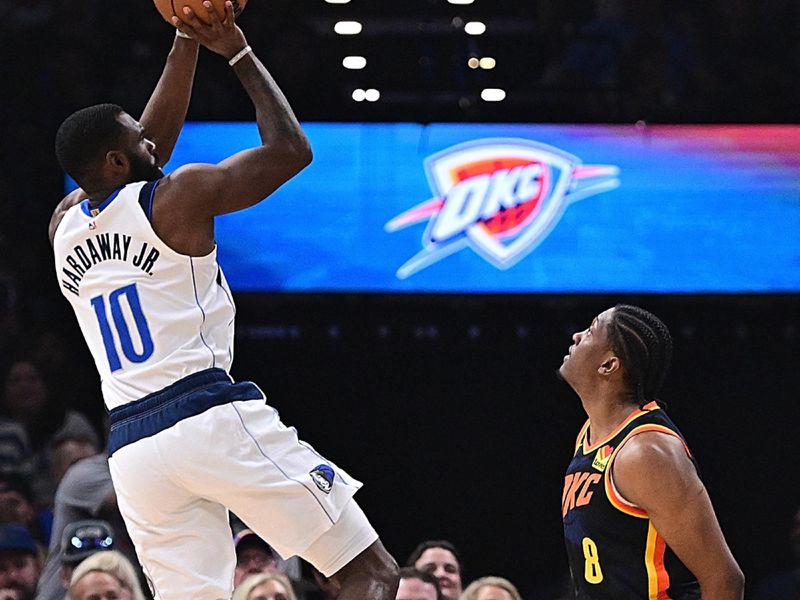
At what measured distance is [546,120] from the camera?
798cm

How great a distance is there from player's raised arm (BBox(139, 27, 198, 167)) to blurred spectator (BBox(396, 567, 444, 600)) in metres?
2.40

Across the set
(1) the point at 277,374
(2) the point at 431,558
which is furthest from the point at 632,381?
(1) the point at 277,374

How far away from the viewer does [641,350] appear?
145 inches

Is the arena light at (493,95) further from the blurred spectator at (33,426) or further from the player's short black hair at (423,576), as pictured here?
the player's short black hair at (423,576)

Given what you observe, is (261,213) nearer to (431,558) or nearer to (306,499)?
(431,558)

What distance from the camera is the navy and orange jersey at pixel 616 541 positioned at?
345cm

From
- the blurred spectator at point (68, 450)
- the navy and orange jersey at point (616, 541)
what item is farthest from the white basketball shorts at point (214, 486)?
the blurred spectator at point (68, 450)

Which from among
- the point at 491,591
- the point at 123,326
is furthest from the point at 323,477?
the point at 491,591

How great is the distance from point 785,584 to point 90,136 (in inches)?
198

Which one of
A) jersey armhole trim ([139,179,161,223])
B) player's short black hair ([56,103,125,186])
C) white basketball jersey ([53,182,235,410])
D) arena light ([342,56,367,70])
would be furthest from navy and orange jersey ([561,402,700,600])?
arena light ([342,56,367,70])

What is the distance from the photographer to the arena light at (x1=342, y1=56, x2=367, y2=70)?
315 inches

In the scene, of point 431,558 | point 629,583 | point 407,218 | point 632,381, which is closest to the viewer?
point 629,583

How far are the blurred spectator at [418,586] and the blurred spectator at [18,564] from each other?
1.64m

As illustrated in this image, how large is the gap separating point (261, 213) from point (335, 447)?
143 cm
